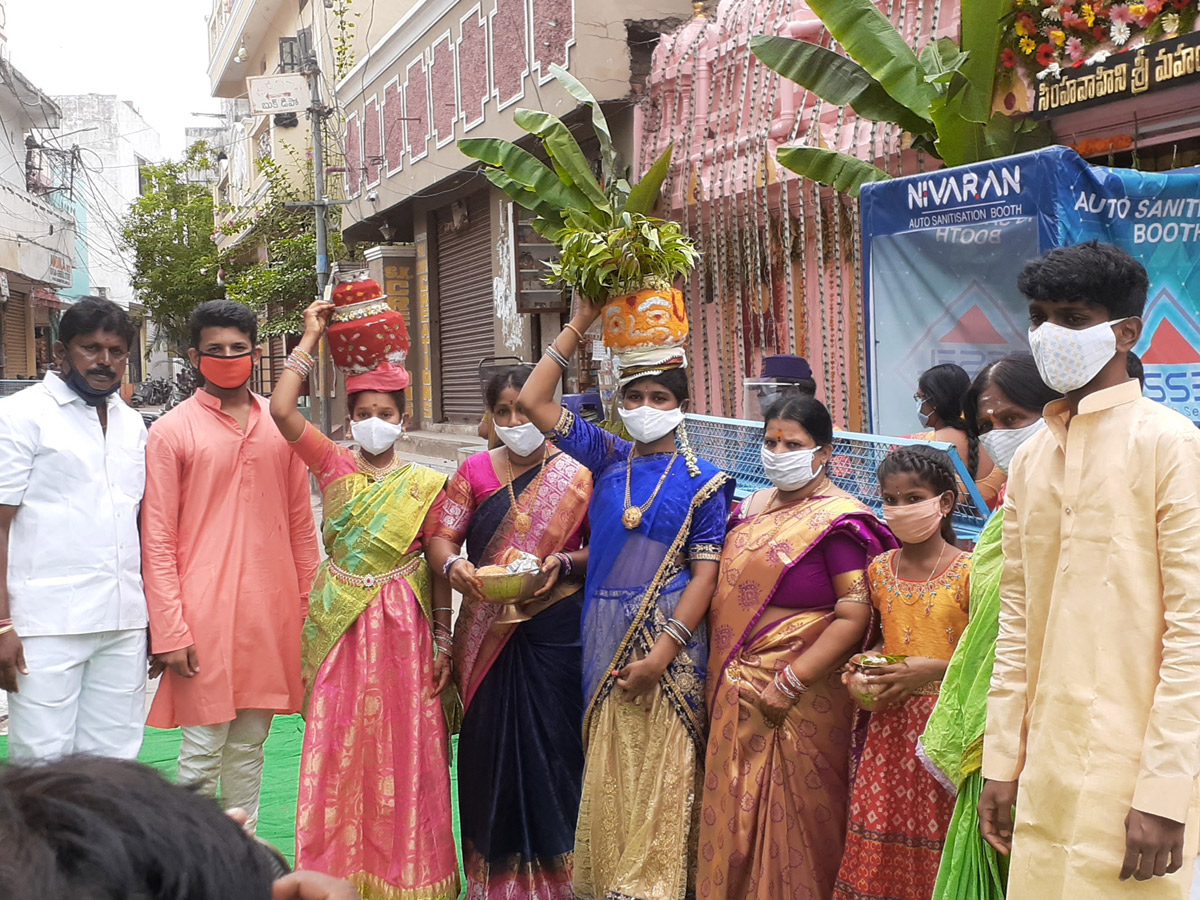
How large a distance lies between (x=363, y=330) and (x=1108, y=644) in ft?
8.55

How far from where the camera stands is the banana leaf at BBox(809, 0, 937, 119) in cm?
616

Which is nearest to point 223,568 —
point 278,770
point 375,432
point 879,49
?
point 375,432

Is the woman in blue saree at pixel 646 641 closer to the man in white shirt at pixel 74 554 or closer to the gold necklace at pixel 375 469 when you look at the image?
the gold necklace at pixel 375 469

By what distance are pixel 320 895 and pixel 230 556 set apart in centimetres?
300

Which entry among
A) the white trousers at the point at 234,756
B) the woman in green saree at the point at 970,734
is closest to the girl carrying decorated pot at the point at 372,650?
the white trousers at the point at 234,756

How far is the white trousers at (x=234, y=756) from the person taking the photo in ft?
12.5

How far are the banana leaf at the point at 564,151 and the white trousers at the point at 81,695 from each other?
4.99 m

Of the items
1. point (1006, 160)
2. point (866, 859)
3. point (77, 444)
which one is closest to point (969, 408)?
point (866, 859)

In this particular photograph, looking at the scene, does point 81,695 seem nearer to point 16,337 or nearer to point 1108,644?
point 1108,644

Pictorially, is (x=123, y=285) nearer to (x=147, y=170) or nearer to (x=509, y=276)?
(x=147, y=170)

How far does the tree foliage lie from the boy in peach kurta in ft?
92.4

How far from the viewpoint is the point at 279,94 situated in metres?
17.6

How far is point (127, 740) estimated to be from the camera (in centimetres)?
365

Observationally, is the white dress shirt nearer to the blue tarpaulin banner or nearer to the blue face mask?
the blue face mask
